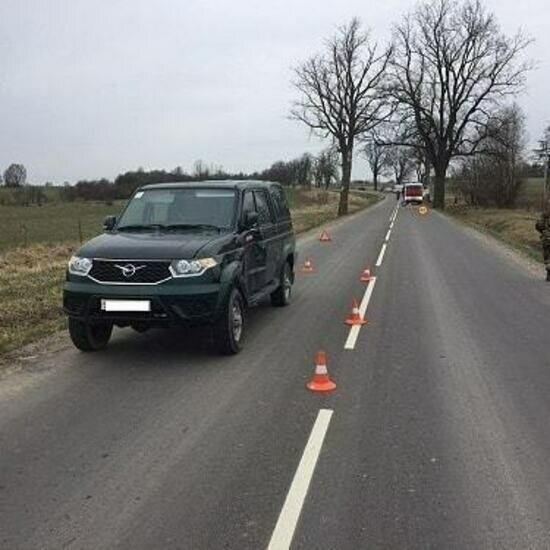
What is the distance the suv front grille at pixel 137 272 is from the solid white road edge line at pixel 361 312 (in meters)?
2.45

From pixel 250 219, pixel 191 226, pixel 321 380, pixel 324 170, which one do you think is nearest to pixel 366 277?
pixel 250 219

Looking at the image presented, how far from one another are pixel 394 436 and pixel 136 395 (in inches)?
96.1

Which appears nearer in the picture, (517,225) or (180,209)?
(180,209)

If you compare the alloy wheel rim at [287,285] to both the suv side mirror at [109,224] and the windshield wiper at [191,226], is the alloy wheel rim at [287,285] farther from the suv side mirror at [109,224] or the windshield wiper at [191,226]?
the suv side mirror at [109,224]

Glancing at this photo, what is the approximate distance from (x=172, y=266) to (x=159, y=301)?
39 centimetres

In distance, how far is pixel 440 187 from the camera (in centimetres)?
6206

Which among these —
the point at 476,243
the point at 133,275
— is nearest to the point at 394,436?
the point at 133,275

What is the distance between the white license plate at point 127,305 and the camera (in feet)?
25.0

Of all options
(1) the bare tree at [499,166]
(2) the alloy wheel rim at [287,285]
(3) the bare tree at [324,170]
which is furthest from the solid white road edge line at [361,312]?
(3) the bare tree at [324,170]

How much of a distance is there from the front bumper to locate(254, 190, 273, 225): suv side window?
267 cm

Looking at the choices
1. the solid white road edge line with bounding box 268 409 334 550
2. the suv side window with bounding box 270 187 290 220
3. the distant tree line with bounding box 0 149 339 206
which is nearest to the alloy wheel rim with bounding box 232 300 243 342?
the solid white road edge line with bounding box 268 409 334 550

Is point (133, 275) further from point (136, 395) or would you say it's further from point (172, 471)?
point (172, 471)

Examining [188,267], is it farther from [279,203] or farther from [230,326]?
[279,203]

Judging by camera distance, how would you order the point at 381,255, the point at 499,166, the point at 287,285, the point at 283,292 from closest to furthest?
1. the point at 283,292
2. the point at 287,285
3. the point at 381,255
4. the point at 499,166
